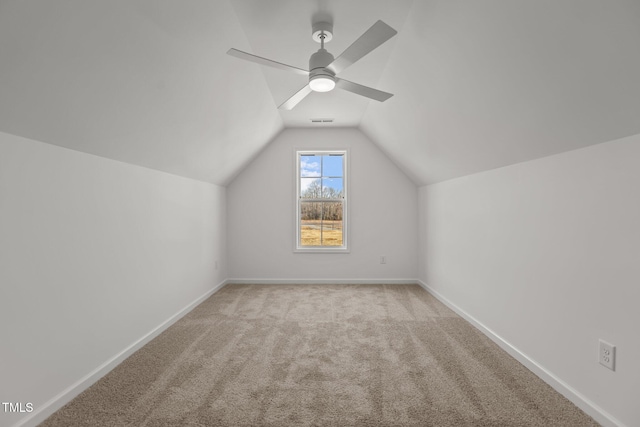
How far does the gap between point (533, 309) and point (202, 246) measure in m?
3.47

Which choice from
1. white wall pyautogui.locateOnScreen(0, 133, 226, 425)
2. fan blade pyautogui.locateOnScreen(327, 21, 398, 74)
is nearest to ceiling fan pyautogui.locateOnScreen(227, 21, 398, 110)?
fan blade pyautogui.locateOnScreen(327, 21, 398, 74)

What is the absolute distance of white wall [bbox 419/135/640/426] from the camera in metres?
1.52

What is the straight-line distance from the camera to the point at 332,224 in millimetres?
4930

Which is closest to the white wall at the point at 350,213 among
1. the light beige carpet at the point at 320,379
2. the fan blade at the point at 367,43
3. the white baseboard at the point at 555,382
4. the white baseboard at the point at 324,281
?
the white baseboard at the point at 324,281

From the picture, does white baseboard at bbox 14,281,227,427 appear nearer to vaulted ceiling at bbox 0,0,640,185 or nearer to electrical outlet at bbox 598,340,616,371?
vaulted ceiling at bbox 0,0,640,185

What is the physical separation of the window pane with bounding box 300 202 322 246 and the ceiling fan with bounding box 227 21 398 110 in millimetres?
2673

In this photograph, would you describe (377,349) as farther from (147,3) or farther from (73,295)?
(147,3)

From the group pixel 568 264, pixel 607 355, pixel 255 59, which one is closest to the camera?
pixel 607 355

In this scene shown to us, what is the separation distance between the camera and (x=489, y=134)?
2.30m

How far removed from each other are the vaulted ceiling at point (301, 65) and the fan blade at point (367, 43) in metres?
0.36

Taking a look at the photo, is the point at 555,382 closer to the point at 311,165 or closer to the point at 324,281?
the point at 324,281

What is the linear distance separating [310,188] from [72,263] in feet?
11.2

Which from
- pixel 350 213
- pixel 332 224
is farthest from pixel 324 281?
pixel 350 213

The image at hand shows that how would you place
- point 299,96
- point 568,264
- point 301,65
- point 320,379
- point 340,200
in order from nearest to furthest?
point 568,264 → point 320,379 → point 299,96 → point 301,65 → point 340,200
